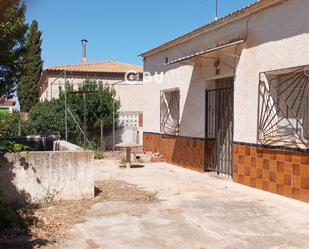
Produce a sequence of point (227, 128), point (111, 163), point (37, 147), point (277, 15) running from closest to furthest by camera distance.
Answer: point (277, 15)
point (227, 128)
point (37, 147)
point (111, 163)

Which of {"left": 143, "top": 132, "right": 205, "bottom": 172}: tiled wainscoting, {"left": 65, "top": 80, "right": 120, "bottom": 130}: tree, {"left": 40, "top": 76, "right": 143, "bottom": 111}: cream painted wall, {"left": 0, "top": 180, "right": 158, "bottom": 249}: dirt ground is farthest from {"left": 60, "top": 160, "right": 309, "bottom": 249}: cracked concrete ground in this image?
{"left": 40, "top": 76, "right": 143, "bottom": 111}: cream painted wall

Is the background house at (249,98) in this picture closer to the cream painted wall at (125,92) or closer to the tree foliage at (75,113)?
the tree foliage at (75,113)

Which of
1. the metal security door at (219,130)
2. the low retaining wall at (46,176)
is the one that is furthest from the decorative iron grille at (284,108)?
the low retaining wall at (46,176)

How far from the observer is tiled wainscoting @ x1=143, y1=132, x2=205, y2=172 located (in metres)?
11.9

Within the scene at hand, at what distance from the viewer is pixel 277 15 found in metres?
8.39

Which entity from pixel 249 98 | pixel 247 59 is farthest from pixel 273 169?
pixel 247 59

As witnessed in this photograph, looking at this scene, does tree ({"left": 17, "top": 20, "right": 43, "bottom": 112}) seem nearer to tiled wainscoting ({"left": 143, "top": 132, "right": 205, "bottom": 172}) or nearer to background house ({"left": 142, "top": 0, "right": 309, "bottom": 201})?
tiled wainscoting ({"left": 143, "top": 132, "right": 205, "bottom": 172})

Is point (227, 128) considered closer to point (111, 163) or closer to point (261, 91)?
point (261, 91)

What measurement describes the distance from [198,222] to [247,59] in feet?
14.5

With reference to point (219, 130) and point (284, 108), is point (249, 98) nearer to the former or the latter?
point (284, 108)

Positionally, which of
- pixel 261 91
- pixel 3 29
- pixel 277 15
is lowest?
pixel 261 91

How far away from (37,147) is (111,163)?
9.93 ft

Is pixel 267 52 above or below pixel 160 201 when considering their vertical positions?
above

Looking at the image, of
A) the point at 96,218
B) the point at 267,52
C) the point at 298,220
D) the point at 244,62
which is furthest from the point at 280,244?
the point at 244,62
